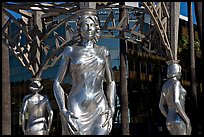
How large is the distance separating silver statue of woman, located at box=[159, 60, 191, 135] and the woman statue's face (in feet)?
6.20

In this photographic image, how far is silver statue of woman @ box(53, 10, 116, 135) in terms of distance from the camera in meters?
5.78

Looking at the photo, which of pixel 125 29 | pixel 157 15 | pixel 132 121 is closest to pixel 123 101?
pixel 125 29

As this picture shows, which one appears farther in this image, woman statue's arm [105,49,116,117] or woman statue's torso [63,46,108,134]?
woman statue's arm [105,49,116,117]

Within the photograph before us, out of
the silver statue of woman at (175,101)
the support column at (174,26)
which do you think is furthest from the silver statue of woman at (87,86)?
the support column at (174,26)

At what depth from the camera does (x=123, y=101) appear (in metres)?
18.0

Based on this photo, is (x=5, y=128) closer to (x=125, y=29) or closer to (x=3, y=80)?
(x=3, y=80)

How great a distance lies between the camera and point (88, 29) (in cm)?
606

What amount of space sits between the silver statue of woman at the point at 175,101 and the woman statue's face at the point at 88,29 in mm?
1889

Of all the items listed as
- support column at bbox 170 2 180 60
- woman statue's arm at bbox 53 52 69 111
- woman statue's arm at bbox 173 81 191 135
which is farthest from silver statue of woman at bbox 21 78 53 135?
woman statue's arm at bbox 53 52 69 111

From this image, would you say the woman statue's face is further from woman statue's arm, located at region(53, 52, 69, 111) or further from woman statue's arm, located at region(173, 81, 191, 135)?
woman statue's arm, located at region(173, 81, 191, 135)

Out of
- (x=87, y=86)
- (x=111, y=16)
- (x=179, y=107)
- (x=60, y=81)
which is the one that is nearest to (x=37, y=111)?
(x=179, y=107)

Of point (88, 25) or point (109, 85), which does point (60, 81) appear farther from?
Answer: point (88, 25)

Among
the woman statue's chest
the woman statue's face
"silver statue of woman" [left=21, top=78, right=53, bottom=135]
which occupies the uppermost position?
the woman statue's face

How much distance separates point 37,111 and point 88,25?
5.23 meters
